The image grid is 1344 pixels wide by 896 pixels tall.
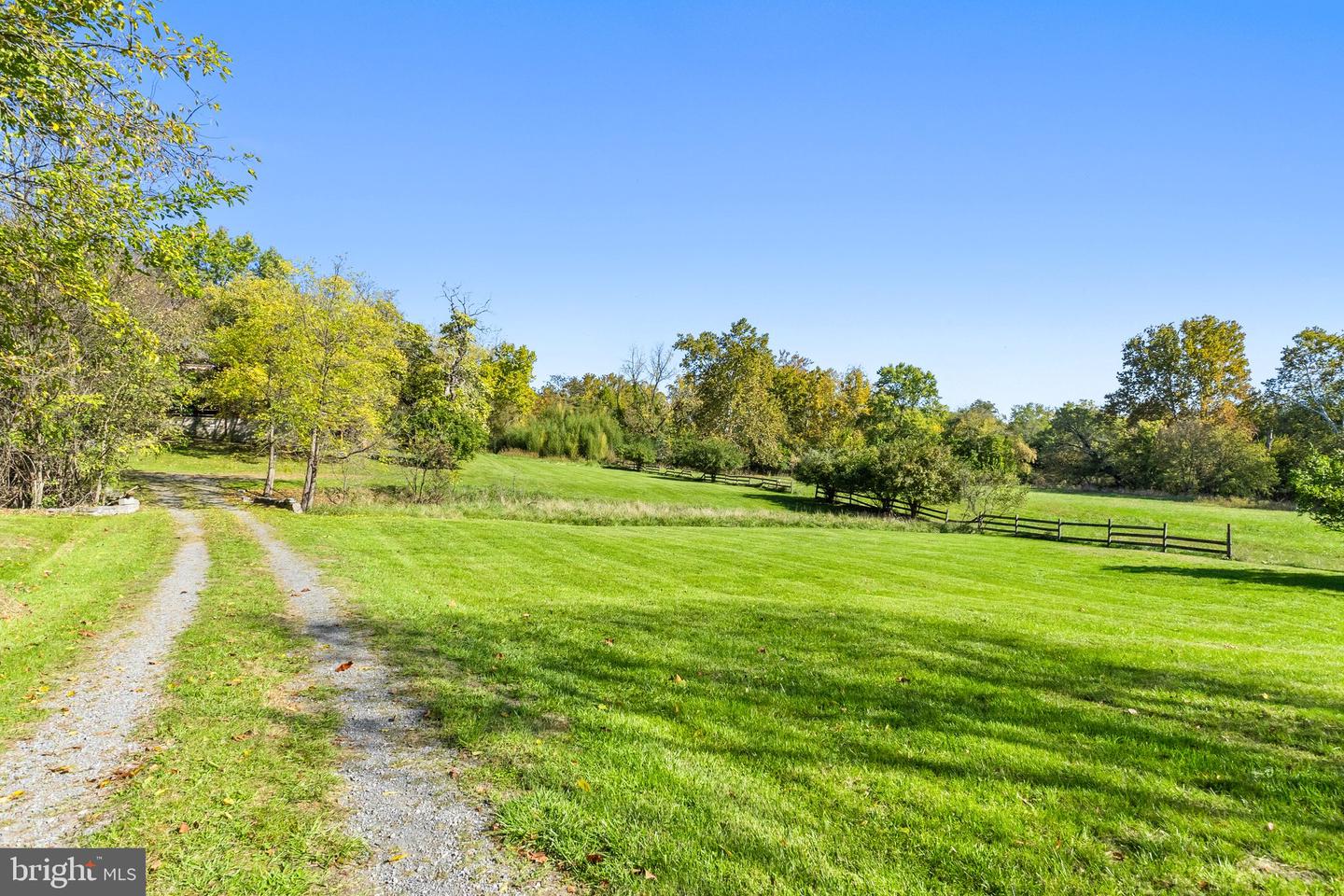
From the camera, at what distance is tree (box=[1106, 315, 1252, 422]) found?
62406 mm

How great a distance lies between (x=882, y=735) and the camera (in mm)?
4520

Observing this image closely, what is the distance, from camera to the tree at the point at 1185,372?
6241 cm

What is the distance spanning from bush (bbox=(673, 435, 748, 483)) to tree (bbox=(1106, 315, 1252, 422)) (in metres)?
48.2

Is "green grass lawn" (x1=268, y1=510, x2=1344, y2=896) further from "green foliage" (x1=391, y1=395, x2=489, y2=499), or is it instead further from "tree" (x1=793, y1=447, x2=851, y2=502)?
"tree" (x1=793, y1=447, x2=851, y2=502)

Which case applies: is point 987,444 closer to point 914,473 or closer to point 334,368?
point 914,473

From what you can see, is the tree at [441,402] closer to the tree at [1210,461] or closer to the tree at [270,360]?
the tree at [270,360]

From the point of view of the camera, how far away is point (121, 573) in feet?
34.0

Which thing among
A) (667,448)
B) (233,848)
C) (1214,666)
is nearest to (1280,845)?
(1214,666)

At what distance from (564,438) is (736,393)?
799 inches

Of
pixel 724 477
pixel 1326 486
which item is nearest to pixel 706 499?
pixel 724 477

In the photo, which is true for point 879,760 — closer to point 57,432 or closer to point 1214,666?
point 1214,666

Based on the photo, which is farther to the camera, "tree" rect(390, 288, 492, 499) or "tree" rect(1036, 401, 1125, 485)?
"tree" rect(1036, 401, 1125, 485)

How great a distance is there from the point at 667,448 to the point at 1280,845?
61.7 m

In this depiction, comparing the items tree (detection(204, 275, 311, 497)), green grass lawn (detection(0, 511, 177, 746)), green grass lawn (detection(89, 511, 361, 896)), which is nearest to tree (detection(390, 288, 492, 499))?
tree (detection(204, 275, 311, 497))
